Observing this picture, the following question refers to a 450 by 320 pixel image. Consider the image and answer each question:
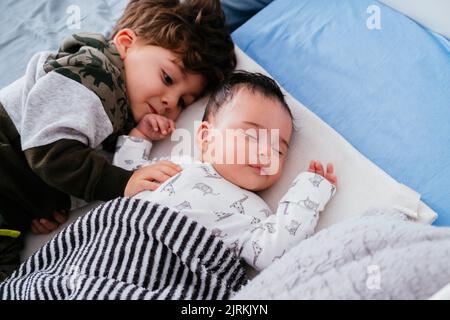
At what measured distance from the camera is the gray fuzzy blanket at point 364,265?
56 centimetres

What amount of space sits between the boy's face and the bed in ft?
0.17

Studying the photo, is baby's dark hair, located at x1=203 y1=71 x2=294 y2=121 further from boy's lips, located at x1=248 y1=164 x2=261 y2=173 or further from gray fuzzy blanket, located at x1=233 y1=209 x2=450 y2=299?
gray fuzzy blanket, located at x1=233 y1=209 x2=450 y2=299

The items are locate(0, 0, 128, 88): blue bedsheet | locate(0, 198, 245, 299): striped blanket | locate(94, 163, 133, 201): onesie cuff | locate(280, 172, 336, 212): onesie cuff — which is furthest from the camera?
locate(0, 0, 128, 88): blue bedsheet

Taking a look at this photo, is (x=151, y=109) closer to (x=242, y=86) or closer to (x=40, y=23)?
(x=242, y=86)

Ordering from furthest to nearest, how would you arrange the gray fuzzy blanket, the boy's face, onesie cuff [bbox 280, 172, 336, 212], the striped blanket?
the boy's face < onesie cuff [bbox 280, 172, 336, 212] < the striped blanket < the gray fuzzy blanket

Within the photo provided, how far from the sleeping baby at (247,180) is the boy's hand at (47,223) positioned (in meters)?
0.20

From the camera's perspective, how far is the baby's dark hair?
3.09 ft

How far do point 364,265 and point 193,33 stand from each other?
0.73 meters

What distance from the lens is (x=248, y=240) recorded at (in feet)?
2.62

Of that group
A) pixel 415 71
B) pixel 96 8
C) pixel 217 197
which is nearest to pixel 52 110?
pixel 217 197

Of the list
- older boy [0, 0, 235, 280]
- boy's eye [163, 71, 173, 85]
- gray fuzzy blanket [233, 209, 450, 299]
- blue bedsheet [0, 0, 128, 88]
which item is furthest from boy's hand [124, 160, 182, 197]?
blue bedsheet [0, 0, 128, 88]

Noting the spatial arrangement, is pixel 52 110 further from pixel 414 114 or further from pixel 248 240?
pixel 414 114

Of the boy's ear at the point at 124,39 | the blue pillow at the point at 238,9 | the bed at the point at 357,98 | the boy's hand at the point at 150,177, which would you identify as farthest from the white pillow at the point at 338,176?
the blue pillow at the point at 238,9
